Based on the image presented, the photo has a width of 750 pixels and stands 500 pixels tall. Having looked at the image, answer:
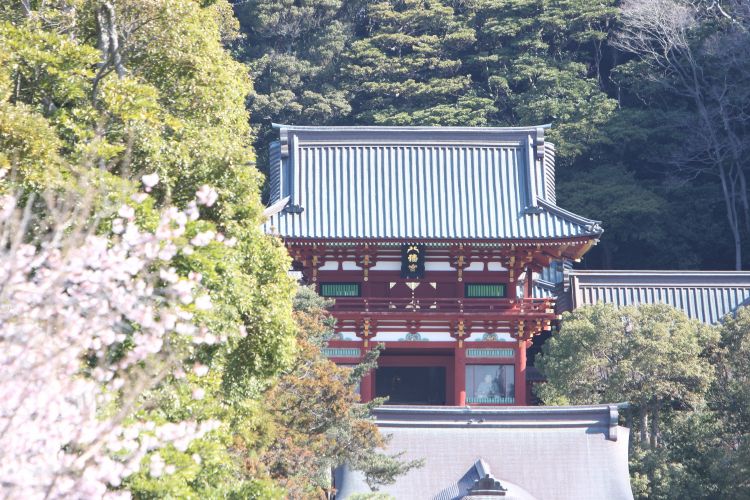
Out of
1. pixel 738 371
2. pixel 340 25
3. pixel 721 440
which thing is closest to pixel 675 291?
pixel 738 371

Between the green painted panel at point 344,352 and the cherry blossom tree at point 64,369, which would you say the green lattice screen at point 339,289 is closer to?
the green painted panel at point 344,352

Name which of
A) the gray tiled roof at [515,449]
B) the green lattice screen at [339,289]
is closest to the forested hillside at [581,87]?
the green lattice screen at [339,289]

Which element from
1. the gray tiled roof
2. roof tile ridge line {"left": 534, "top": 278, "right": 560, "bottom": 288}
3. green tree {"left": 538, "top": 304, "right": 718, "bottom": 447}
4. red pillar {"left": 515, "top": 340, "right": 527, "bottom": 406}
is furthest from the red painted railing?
the gray tiled roof

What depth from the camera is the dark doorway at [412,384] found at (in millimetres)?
28531

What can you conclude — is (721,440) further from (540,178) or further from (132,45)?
(132,45)

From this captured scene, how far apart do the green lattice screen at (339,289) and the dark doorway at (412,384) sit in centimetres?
211

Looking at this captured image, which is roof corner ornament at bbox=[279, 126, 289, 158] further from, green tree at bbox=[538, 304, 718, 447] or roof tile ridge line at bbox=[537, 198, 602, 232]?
green tree at bbox=[538, 304, 718, 447]

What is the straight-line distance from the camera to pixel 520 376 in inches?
1083

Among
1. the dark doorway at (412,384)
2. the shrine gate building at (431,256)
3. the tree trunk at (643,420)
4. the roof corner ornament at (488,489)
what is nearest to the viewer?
the roof corner ornament at (488,489)

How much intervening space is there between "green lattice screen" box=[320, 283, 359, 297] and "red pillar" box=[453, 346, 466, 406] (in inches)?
101

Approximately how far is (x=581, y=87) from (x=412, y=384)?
1553cm

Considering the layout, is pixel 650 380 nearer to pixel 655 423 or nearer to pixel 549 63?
pixel 655 423

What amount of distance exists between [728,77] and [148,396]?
32.0 metres

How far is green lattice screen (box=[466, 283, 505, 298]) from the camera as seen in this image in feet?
90.4
